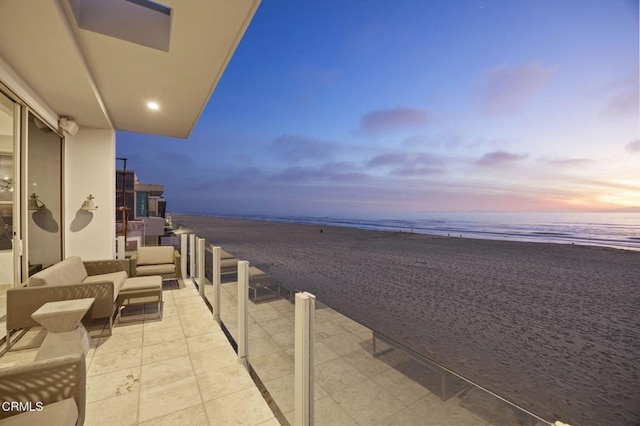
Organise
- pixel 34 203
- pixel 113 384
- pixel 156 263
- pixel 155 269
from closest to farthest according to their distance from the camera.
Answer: pixel 113 384 < pixel 34 203 < pixel 155 269 < pixel 156 263

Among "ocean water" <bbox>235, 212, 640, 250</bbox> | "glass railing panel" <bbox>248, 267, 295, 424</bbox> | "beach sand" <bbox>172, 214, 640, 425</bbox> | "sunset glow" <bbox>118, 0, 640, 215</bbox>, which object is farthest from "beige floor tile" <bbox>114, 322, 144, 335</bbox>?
"ocean water" <bbox>235, 212, 640, 250</bbox>

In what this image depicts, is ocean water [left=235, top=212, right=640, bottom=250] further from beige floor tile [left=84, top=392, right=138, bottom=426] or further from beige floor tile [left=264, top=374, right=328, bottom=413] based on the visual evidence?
beige floor tile [left=84, top=392, right=138, bottom=426]

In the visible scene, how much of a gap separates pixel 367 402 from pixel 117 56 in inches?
158

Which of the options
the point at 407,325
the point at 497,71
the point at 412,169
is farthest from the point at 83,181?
the point at 412,169

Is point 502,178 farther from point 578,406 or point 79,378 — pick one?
point 79,378

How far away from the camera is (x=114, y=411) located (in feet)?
5.92

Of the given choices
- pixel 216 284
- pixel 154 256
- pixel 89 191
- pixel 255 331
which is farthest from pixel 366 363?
pixel 89 191

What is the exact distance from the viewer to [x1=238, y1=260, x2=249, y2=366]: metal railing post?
2.39 metres

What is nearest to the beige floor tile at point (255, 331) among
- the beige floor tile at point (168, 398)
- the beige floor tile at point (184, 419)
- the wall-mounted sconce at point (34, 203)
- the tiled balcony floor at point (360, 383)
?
the tiled balcony floor at point (360, 383)

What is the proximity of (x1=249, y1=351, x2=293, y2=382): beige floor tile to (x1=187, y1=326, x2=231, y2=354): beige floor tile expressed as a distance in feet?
1.99

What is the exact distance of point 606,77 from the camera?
45.5 feet

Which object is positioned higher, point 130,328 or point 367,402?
point 367,402

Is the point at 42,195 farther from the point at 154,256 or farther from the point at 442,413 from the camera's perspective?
the point at 442,413

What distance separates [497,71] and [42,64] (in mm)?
24525
